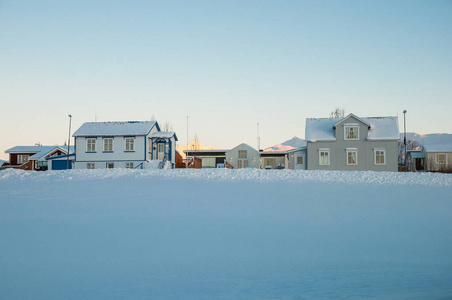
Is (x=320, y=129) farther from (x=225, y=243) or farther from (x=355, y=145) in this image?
(x=225, y=243)

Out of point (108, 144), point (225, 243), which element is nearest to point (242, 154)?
point (108, 144)

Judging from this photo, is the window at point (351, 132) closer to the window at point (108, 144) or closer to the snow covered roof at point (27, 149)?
the window at point (108, 144)

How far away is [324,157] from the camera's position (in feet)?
132

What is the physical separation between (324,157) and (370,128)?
5773 mm

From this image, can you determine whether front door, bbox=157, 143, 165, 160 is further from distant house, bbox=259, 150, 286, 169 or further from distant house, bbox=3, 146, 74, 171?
distant house, bbox=259, 150, 286, 169

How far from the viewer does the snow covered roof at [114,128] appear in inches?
1655

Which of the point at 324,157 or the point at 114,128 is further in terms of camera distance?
the point at 114,128

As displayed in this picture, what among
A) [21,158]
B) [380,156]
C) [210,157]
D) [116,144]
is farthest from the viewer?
[210,157]

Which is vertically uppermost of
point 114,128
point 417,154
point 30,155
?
point 114,128

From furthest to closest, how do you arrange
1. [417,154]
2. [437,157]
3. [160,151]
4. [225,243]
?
[417,154] < [437,157] < [160,151] < [225,243]

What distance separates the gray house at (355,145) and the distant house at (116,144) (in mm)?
16120

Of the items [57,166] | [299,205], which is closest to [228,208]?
[299,205]

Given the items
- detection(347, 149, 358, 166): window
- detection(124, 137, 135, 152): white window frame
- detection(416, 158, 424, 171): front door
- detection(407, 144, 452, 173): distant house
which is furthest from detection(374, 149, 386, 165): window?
detection(124, 137, 135, 152): white window frame

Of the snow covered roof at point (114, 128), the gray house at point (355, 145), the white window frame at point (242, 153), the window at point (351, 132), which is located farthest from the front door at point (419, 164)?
the snow covered roof at point (114, 128)
